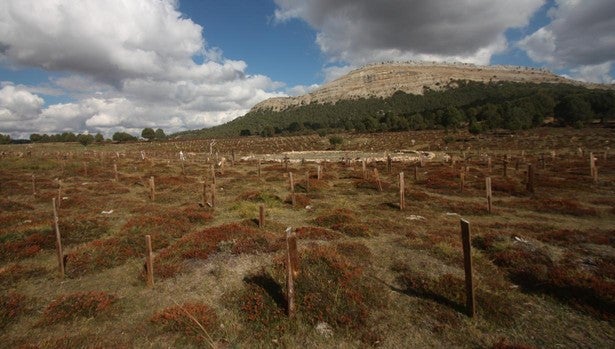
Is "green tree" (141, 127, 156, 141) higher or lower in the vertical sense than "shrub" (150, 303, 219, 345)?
higher

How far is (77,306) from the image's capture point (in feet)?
26.1

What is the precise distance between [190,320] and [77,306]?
10.2ft

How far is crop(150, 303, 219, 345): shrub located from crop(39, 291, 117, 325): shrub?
1.62 m

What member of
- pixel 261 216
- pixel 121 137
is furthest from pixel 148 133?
pixel 261 216

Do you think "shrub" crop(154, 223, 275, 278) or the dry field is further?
"shrub" crop(154, 223, 275, 278)

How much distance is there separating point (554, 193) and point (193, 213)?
2252 centimetres

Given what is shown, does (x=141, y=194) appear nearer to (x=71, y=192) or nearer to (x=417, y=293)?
(x=71, y=192)

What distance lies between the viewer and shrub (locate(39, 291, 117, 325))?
301 inches

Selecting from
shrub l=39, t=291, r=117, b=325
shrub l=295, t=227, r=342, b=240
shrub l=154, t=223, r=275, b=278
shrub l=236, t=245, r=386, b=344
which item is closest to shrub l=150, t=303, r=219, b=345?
shrub l=236, t=245, r=386, b=344

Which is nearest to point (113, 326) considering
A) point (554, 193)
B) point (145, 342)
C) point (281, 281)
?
point (145, 342)

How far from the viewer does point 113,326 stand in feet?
24.3

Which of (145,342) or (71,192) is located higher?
(71,192)

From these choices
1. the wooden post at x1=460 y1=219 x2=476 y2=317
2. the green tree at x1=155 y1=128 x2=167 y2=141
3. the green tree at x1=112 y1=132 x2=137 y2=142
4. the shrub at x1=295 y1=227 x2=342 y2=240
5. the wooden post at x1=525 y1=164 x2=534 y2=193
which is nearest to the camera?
the wooden post at x1=460 y1=219 x2=476 y2=317

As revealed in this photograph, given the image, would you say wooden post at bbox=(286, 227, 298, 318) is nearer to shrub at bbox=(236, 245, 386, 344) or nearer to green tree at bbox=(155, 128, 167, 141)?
shrub at bbox=(236, 245, 386, 344)
